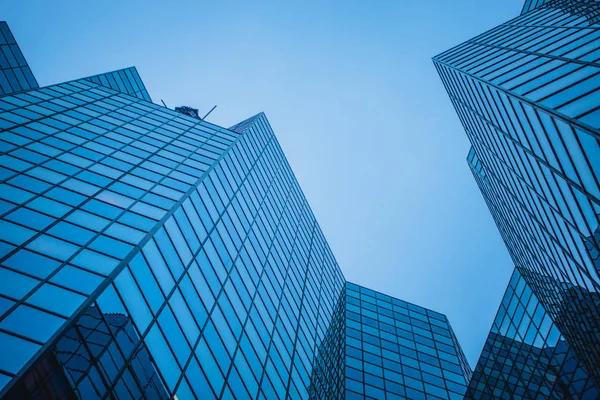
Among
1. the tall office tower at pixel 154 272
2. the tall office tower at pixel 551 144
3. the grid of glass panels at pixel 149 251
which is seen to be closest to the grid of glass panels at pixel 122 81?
the tall office tower at pixel 154 272

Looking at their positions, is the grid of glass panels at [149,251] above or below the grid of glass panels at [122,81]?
below

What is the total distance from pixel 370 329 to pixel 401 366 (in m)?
6.08

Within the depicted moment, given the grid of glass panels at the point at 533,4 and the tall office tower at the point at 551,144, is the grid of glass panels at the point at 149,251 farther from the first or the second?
the grid of glass panels at the point at 533,4

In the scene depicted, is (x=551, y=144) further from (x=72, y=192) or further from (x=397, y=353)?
(x=397, y=353)

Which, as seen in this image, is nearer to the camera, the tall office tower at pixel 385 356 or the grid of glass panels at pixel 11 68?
the tall office tower at pixel 385 356

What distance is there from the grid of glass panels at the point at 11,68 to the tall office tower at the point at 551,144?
40.8 m

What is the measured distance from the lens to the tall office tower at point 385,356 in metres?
32.0

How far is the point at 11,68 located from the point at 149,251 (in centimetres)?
3721

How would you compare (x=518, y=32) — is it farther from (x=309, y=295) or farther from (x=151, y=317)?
(x=151, y=317)

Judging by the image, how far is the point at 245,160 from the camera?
130 ft

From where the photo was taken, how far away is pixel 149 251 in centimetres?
1791

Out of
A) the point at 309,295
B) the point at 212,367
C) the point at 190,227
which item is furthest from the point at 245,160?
the point at 212,367

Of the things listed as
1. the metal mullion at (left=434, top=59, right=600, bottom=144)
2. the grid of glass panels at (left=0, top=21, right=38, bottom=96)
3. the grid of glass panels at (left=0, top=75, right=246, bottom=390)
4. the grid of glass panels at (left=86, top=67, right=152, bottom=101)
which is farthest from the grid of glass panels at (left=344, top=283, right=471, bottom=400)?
the grid of glass panels at (left=0, top=21, right=38, bottom=96)

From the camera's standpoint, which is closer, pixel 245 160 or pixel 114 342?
pixel 114 342
